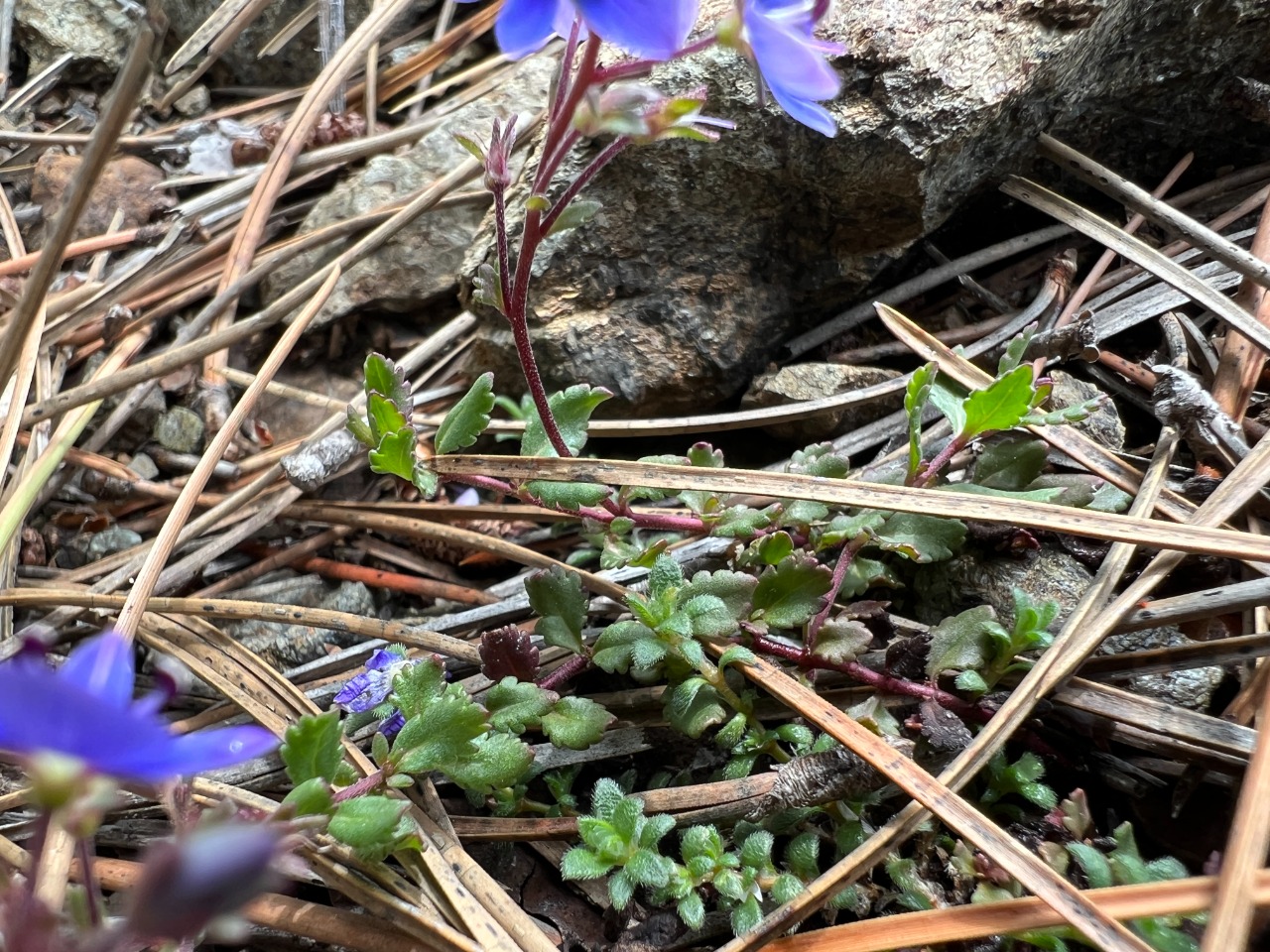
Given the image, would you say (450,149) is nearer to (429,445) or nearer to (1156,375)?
(429,445)

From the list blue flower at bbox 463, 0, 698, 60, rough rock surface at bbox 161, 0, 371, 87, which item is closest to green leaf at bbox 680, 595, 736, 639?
blue flower at bbox 463, 0, 698, 60

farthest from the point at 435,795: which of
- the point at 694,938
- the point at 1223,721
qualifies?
the point at 1223,721

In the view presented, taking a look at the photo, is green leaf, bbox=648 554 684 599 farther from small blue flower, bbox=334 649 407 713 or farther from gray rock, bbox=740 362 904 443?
gray rock, bbox=740 362 904 443

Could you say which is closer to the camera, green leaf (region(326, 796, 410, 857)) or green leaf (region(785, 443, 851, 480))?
green leaf (region(326, 796, 410, 857))

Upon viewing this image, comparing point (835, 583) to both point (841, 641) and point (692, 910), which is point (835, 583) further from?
point (692, 910)

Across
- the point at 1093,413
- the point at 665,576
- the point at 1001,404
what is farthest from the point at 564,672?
the point at 1093,413
